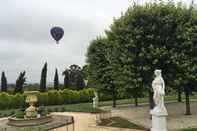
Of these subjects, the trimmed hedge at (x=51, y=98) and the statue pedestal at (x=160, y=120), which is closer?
the statue pedestal at (x=160, y=120)

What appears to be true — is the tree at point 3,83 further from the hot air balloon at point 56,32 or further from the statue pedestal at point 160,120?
the statue pedestal at point 160,120

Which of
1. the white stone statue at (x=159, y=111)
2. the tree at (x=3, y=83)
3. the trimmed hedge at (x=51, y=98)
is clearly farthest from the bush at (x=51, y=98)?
the white stone statue at (x=159, y=111)

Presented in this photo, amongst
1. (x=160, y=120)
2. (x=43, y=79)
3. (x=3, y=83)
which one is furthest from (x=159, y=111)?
(x=3, y=83)

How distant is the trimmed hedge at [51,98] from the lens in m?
25.4

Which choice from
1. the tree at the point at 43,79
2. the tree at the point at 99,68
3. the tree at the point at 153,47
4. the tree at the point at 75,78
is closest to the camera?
the tree at the point at 153,47

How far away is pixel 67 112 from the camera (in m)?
22.1

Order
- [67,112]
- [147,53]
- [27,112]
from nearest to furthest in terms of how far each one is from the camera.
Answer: [147,53] → [27,112] → [67,112]

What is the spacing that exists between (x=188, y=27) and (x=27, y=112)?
422 inches

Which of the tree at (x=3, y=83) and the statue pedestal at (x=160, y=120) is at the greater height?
the tree at (x=3, y=83)

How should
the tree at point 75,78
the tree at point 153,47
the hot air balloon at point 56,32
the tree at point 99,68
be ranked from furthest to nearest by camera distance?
the tree at point 75,78
the tree at point 99,68
the hot air balloon at point 56,32
the tree at point 153,47

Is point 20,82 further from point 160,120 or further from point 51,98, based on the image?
point 160,120

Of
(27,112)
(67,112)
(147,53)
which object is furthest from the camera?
(67,112)

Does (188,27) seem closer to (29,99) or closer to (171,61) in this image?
(171,61)

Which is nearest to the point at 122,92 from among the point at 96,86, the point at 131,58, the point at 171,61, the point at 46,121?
the point at 131,58
